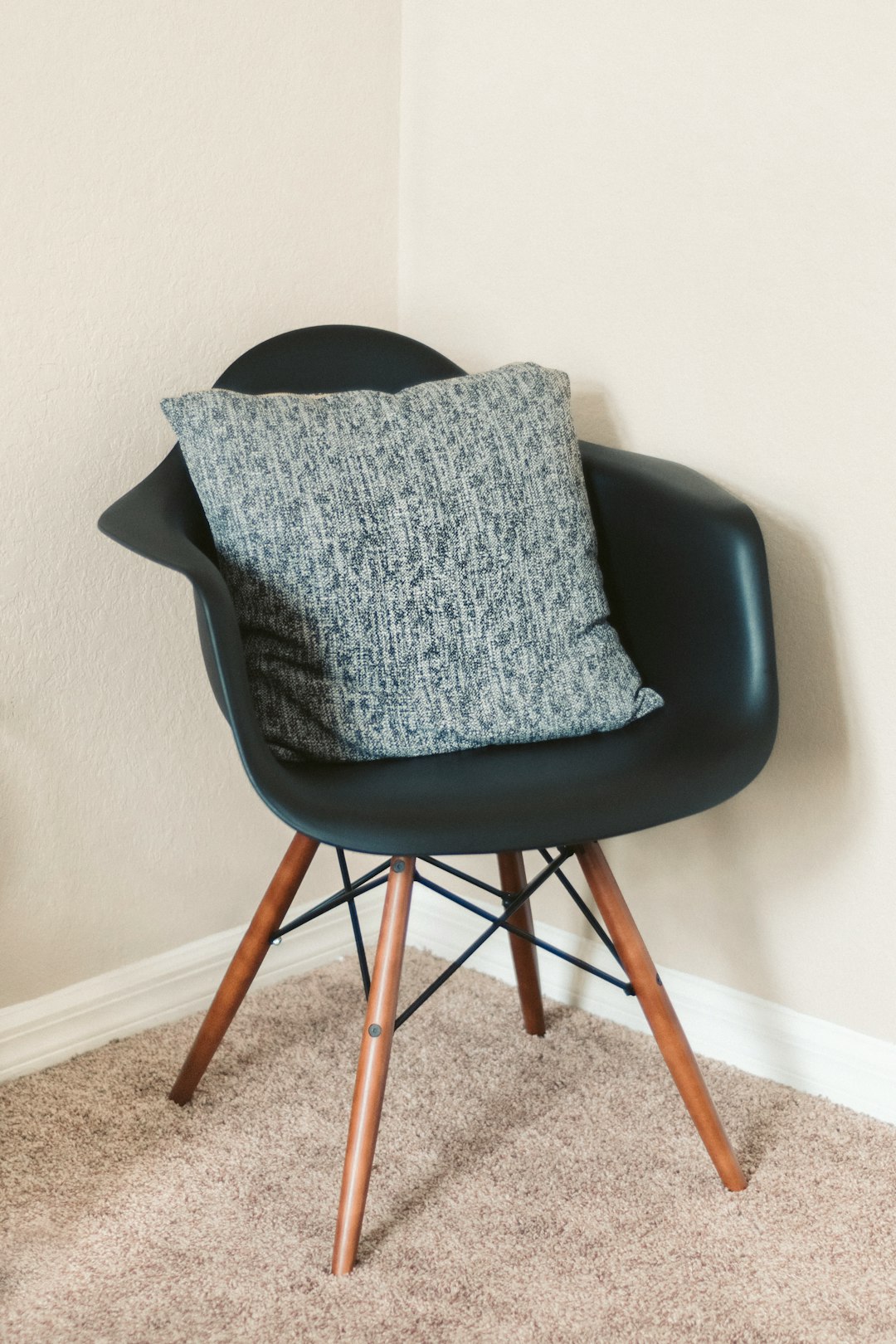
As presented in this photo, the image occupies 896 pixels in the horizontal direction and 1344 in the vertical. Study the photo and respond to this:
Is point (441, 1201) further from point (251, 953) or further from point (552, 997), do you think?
point (552, 997)

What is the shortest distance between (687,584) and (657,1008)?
0.43 metres

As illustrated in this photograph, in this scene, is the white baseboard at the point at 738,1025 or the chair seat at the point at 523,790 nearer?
the chair seat at the point at 523,790

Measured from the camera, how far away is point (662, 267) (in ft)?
4.49

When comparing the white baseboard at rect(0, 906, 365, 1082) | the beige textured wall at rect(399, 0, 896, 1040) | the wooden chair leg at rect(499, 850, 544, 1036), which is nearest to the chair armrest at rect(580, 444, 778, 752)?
the beige textured wall at rect(399, 0, 896, 1040)

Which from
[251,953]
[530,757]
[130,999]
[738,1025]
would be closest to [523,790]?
[530,757]

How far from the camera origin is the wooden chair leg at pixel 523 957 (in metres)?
1.41

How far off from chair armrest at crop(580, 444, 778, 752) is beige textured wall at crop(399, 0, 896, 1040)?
119 mm

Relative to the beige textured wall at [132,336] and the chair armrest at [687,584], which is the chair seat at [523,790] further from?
the beige textured wall at [132,336]

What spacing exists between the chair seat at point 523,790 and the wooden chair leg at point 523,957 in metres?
0.26

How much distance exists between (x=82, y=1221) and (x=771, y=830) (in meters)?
0.82

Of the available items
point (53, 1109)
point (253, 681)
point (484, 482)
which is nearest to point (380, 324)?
point (484, 482)

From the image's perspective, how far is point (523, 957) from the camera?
145 centimetres

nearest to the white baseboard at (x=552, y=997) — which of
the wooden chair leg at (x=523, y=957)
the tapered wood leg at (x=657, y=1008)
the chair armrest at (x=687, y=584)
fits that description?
the wooden chair leg at (x=523, y=957)

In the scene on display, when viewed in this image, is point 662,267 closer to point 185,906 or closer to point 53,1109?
point 185,906
